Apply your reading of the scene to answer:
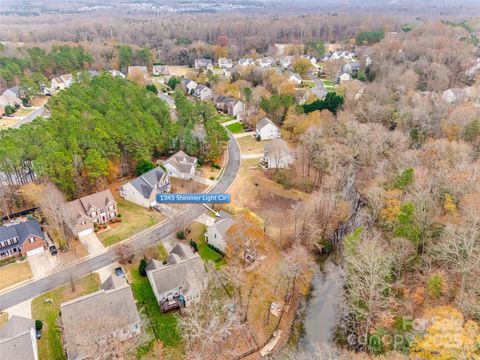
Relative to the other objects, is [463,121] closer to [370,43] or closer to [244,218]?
[244,218]

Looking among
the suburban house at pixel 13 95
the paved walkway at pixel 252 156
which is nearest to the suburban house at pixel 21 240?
the paved walkway at pixel 252 156

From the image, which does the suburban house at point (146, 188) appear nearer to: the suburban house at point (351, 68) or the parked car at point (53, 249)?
the parked car at point (53, 249)

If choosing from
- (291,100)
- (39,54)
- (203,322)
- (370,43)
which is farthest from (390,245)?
(370,43)

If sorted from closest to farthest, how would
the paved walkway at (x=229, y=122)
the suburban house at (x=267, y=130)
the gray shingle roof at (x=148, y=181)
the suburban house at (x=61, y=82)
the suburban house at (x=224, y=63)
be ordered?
the gray shingle roof at (x=148, y=181)
the suburban house at (x=267, y=130)
the paved walkway at (x=229, y=122)
the suburban house at (x=61, y=82)
the suburban house at (x=224, y=63)

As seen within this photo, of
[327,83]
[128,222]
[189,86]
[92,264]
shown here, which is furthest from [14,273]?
[327,83]

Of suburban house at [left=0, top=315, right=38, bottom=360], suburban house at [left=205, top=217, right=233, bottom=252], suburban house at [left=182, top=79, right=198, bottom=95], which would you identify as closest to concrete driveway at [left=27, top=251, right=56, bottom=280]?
suburban house at [left=0, top=315, right=38, bottom=360]

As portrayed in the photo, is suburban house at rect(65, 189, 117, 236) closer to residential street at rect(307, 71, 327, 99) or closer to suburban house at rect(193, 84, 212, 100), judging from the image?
suburban house at rect(193, 84, 212, 100)
